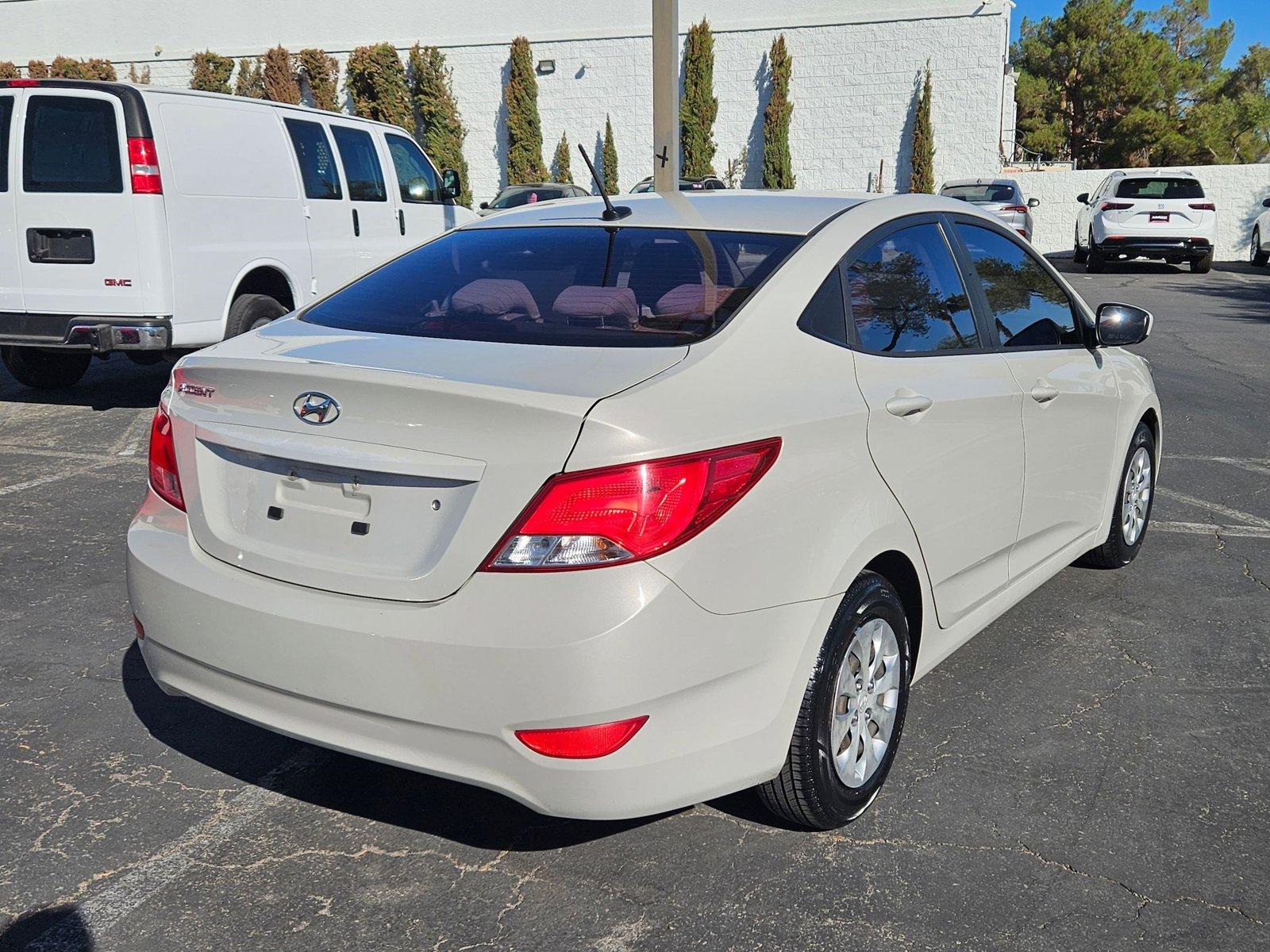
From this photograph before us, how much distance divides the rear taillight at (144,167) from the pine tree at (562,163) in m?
21.9

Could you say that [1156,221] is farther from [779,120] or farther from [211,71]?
[211,71]

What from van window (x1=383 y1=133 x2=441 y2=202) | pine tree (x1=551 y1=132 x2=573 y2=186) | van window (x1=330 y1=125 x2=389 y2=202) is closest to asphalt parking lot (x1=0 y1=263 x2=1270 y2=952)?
van window (x1=330 y1=125 x2=389 y2=202)

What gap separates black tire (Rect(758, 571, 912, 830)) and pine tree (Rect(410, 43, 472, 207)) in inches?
1110

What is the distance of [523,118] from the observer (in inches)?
1166

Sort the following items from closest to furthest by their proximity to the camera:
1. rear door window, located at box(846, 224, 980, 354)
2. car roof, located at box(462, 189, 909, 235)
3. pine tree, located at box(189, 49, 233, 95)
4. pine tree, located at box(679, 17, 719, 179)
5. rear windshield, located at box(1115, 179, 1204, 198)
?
1. rear door window, located at box(846, 224, 980, 354)
2. car roof, located at box(462, 189, 909, 235)
3. rear windshield, located at box(1115, 179, 1204, 198)
4. pine tree, located at box(679, 17, 719, 179)
5. pine tree, located at box(189, 49, 233, 95)

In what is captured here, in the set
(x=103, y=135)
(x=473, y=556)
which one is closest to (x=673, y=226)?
(x=473, y=556)

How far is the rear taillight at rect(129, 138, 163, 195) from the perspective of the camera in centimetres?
777

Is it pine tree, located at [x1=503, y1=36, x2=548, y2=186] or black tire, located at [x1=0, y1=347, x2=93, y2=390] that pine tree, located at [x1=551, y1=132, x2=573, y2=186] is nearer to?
pine tree, located at [x1=503, y1=36, x2=548, y2=186]

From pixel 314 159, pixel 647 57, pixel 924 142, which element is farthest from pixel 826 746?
pixel 647 57

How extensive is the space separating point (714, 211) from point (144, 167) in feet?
17.8

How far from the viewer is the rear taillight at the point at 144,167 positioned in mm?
7773

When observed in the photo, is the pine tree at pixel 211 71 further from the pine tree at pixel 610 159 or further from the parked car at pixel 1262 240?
the parked car at pixel 1262 240

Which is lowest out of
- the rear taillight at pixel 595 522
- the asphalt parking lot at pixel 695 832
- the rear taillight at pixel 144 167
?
the asphalt parking lot at pixel 695 832

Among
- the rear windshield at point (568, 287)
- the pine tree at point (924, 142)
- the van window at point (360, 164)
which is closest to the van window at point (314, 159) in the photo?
the van window at point (360, 164)
